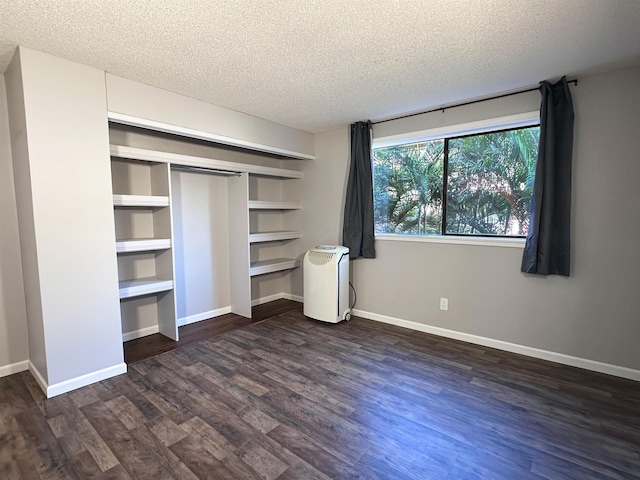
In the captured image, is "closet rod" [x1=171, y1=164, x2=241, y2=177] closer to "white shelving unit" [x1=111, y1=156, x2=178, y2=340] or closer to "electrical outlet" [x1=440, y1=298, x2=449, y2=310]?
"white shelving unit" [x1=111, y1=156, x2=178, y2=340]

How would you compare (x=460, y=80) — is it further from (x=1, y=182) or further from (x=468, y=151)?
(x=1, y=182)

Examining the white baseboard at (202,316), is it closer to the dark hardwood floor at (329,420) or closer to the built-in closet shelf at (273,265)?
the built-in closet shelf at (273,265)

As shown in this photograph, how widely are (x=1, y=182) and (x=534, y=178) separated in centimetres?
436

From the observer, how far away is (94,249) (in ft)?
7.80

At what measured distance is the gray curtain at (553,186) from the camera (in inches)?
100

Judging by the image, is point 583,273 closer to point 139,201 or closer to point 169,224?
point 169,224

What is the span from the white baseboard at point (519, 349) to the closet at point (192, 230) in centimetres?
169

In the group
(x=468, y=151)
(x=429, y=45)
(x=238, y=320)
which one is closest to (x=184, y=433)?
(x=238, y=320)

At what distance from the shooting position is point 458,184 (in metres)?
3.28

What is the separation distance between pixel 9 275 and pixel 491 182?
4318 millimetres

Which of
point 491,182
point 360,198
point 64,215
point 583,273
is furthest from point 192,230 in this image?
point 583,273

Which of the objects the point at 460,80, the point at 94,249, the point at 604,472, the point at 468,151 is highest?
the point at 460,80

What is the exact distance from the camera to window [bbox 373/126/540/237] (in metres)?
2.95

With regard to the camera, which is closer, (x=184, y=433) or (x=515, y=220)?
(x=184, y=433)
